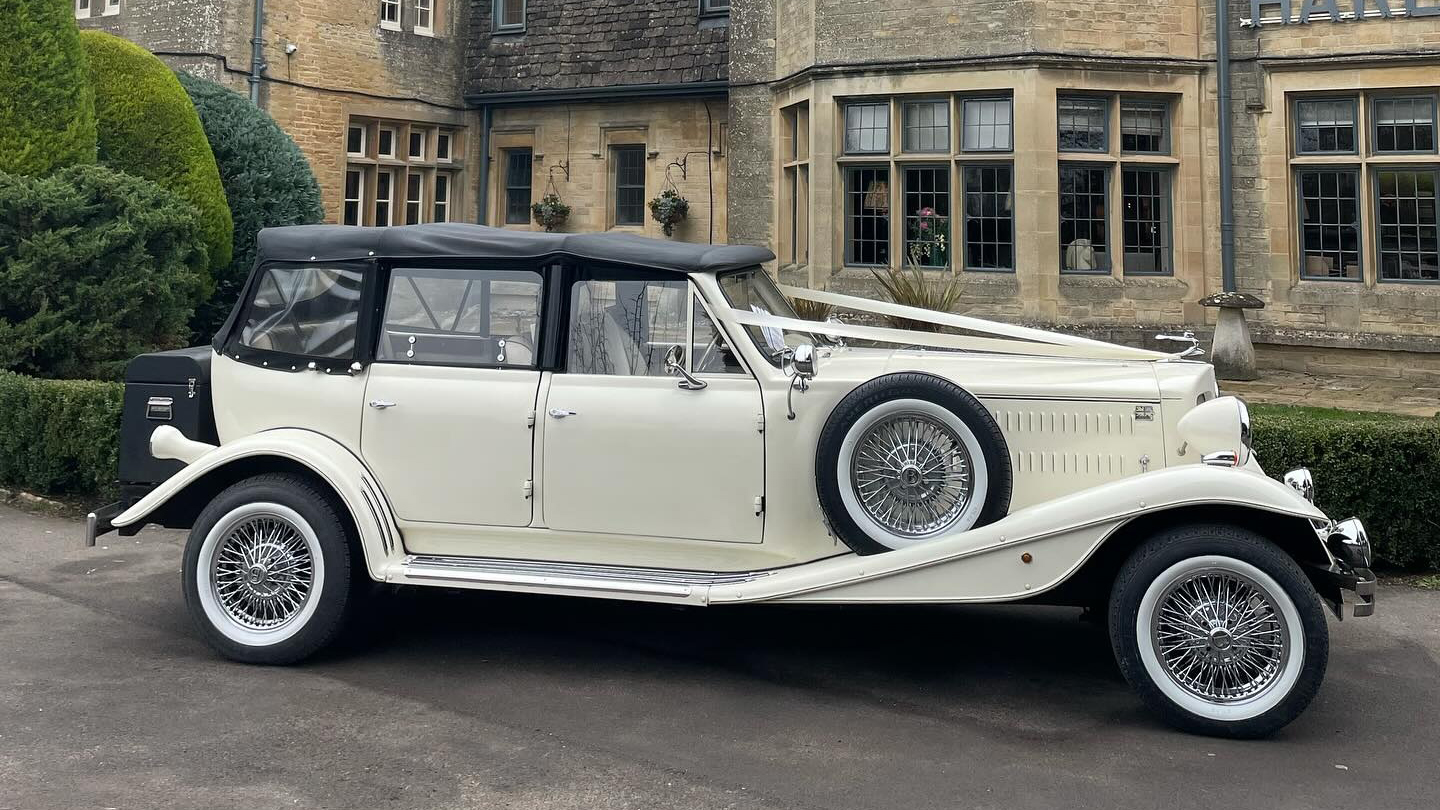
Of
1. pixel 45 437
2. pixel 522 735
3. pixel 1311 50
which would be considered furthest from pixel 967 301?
pixel 522 735

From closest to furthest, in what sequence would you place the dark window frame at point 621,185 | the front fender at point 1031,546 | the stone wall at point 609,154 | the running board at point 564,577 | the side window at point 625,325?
the front fender at point 1031,546 < the running board at point 564,577 < the side window at point 625,325 < the stone wall at point 609,154 < the dark window frame at point 621,185

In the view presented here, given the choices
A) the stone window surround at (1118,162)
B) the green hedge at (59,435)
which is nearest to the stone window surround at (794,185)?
the stone window surround at (1118,162)

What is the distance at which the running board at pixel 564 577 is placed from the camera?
520 cm

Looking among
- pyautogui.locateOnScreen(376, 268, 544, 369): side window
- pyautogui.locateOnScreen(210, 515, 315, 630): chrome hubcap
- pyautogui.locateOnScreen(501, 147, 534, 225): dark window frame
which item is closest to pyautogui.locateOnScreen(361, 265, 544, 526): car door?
pyautogui.locateOnScreen(376, 268, 544, 369): side window

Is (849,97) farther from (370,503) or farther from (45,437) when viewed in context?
(370,503)

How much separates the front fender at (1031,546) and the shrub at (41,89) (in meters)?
8.75

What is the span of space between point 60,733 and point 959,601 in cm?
340

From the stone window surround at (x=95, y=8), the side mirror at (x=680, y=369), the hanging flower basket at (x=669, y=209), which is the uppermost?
the stone window surround at (x=95, y=8)

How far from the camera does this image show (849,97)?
15023 mm

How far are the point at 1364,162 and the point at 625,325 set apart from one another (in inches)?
443

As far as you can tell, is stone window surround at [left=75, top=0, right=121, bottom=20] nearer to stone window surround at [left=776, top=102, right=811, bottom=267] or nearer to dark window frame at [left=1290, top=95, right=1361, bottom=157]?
stone window surround at [left=776, top=102, right=811, bottom=267]

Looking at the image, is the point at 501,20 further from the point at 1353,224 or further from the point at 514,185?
the point at 1353,224

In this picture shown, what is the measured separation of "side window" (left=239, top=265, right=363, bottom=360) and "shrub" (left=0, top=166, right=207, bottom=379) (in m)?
5.04

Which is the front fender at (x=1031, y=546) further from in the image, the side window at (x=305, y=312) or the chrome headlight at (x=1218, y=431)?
the side window at (x=305, y=312)
